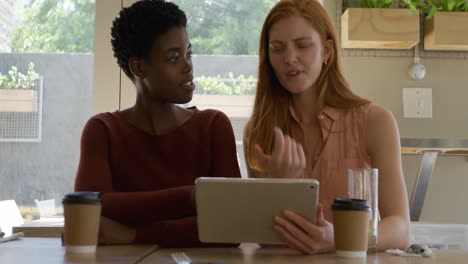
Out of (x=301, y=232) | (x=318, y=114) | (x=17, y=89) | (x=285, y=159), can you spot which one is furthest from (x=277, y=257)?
(x=17, y=89)

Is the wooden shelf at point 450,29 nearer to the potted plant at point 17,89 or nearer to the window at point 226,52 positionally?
the window at point 226,52

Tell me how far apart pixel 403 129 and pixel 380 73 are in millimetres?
278

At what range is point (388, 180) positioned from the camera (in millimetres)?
1882

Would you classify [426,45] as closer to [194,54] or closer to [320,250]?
[194,54]

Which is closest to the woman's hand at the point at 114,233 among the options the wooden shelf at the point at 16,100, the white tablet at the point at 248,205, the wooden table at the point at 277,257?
the wooden table at the point at 277,257

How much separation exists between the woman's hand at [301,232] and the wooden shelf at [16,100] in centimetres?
223

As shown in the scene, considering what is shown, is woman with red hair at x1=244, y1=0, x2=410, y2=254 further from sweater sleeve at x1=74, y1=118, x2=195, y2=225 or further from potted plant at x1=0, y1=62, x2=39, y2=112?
potted plant at x1=0, y1=62, x2=39, y2=112

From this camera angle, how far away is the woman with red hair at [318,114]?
196cm

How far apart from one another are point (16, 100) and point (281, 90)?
1.70 meters

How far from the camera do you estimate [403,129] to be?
3.29m

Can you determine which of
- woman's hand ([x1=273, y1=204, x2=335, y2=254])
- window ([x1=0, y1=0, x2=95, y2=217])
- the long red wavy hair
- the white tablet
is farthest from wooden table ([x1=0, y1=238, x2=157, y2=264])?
window ([x1=0, y1=0, x2=95, y2=217])

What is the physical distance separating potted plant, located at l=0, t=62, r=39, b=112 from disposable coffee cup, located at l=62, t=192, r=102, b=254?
6.72 ft

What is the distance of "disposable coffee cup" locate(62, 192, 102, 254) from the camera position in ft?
4.75

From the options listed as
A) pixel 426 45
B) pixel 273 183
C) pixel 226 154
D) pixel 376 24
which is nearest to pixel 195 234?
pixel 226 154
